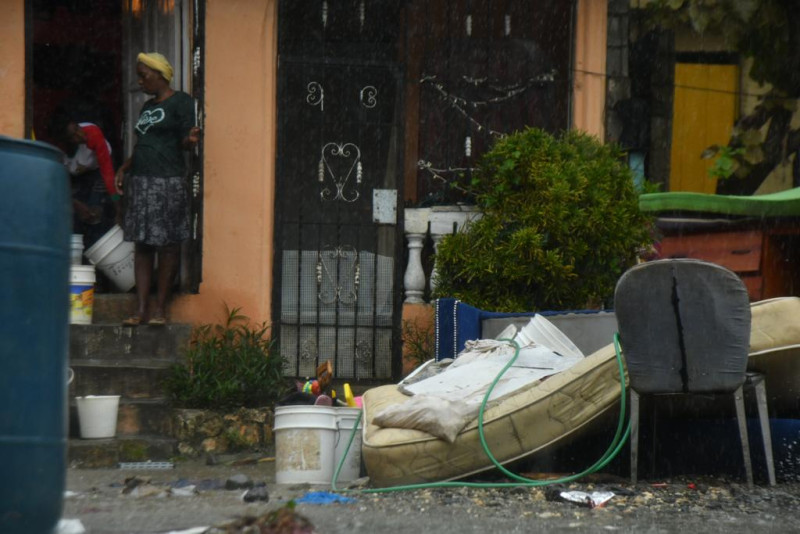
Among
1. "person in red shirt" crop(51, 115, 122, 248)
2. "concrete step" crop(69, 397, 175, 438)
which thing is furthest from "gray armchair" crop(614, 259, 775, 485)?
"person in red shirt" crop(51, 115, 122, 248)

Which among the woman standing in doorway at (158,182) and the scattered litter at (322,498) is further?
the woman standing in doorway at (158,182)

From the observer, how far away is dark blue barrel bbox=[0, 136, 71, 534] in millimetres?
3611

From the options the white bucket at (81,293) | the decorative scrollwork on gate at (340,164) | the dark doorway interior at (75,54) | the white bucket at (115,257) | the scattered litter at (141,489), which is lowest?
the scattered litter at (141,489)

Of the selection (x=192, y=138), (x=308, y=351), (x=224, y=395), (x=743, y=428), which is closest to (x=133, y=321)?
(x=224, y=395)

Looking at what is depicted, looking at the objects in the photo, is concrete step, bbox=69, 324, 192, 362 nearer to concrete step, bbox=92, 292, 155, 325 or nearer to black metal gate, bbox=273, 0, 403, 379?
concrete step, bbox=92, 292, 155, 325

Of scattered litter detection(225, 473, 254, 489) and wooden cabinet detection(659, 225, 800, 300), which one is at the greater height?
wooden cabinet detection(659, 225, 800, 300)

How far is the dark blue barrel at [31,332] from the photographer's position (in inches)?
142

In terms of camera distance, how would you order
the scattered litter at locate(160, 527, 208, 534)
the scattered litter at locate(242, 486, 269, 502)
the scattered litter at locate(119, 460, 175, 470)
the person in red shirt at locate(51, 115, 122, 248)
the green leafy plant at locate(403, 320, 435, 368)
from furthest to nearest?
the person in red shirt at locate(51, 115, 122, 248) → the green leafy plant at locate(403, 320, 435, 368) → the scattered litter at locate(119, 460, 175, 470) → the scattered litter at locate(242, 486, 269, 502) → the scattered litter at locate(160, 527, 208, 534)

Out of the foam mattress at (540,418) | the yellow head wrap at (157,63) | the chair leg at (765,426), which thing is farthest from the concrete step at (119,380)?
the chair leg at (765,426)

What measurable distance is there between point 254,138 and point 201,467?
2.73 metres

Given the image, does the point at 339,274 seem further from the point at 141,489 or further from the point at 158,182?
the point at 141,489

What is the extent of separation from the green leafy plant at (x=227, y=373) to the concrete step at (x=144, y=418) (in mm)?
115

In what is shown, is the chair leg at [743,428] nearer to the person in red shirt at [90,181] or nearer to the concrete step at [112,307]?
the concrete step at [112,307]

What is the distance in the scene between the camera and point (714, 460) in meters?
6.50
